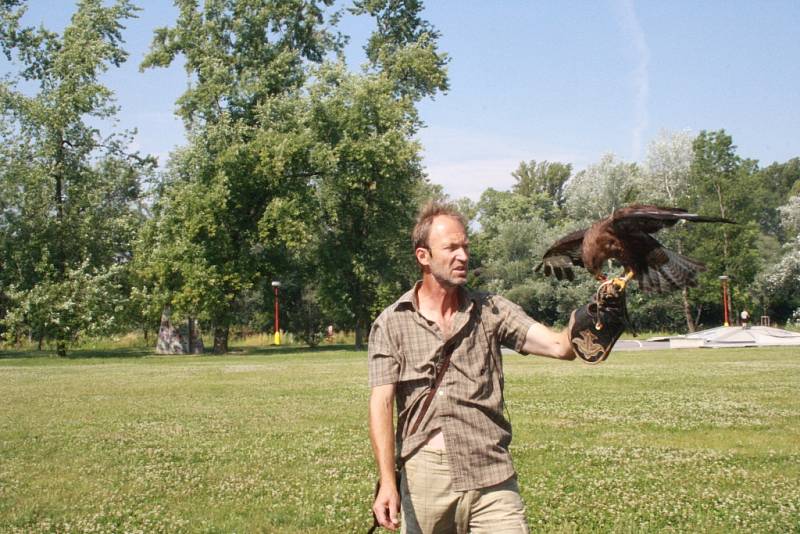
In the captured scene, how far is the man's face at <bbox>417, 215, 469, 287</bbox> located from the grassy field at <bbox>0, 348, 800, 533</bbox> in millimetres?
3806

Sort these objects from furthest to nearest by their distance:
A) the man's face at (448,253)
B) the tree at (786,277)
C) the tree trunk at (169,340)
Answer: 1. the tree at (786,277)
2. the tree trunk at (169,340)
3. the man's face at (448,253)

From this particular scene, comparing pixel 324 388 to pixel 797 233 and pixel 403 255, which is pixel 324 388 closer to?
pixel 403 255

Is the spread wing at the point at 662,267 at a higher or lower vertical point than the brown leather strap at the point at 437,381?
higher

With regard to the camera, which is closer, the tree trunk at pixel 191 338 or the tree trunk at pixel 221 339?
the tree trunk at pixel 221 339

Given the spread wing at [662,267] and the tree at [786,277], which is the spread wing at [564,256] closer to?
the spread wing at [662,267]

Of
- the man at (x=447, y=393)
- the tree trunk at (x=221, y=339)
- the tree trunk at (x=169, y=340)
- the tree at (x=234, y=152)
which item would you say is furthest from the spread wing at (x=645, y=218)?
the tree trunk at (x=169, y=340)

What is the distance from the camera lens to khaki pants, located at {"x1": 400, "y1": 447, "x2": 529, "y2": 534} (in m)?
4.32

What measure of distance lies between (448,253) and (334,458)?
23.5 ft

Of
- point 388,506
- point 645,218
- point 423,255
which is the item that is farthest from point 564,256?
point 388,506

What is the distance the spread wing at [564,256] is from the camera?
4887 mm

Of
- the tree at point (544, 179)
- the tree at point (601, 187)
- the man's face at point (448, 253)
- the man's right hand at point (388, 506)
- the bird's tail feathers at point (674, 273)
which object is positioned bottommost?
the man's right hand at point (388, 506)

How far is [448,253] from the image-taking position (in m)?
4.63

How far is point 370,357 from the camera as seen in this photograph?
15.6 ft

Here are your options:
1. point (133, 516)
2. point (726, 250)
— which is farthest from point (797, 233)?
point (133, 516)
